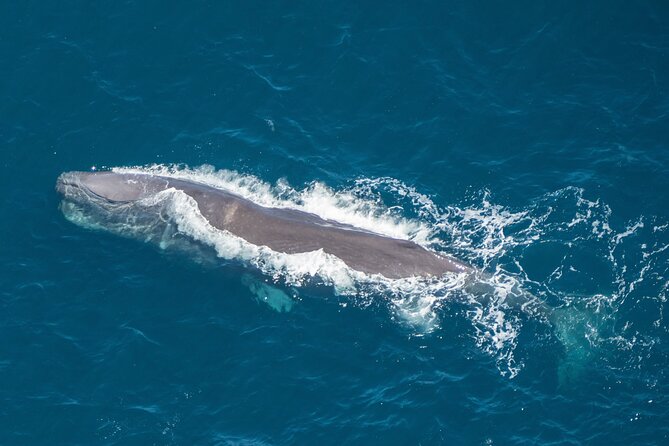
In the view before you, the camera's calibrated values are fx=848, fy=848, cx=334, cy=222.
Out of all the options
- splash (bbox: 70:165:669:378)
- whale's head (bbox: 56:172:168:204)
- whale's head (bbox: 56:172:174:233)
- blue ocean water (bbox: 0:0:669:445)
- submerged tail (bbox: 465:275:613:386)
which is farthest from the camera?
whale's head (bbox: 56:172:168:204)

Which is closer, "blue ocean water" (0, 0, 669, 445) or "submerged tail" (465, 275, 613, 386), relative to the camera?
"blue ocean water" (0, 0, 669, 445)

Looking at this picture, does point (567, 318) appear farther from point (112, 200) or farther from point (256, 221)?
point (112, 200)

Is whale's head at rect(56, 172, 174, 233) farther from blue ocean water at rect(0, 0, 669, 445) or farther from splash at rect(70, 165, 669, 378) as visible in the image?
blue ocean water at rect(0, 0, 669, 445)

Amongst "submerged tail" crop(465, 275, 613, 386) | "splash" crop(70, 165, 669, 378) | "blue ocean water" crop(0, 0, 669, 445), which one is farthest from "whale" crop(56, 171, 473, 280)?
"submerged tail" crop(465, 275, 613, 386)

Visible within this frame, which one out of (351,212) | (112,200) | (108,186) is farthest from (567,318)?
(108,186)

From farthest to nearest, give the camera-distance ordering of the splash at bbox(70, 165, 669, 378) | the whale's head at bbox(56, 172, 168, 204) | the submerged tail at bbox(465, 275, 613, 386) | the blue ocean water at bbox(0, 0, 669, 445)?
the whale's head at bbox(56, 172, 168, 204) < the splash at bbox(70, 165, 669, 378) < the submerged tail at bbox(465, 275, 613, 386) < the blue ocean water at bbox(0, 0, 669, 445)

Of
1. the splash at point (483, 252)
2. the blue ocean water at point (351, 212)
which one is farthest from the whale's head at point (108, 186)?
the blue ocean water at point (351, 212)

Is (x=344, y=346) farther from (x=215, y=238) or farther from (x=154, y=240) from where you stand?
(x=154, y=240)
